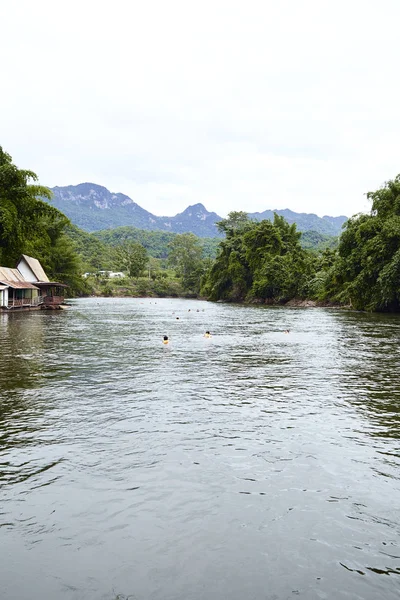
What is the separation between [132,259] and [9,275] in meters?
120

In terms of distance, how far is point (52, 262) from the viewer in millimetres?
84500

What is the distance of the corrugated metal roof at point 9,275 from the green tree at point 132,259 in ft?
373

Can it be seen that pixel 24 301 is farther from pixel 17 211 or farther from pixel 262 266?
pixel 262 266

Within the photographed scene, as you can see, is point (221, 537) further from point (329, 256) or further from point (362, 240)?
point (329, 256)

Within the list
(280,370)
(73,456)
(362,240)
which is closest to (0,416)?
(73,456)

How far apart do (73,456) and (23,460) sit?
0.86 m

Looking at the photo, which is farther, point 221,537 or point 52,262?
point 52,262

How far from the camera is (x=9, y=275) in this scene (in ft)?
169

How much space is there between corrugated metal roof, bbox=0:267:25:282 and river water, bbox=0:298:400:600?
119 ft

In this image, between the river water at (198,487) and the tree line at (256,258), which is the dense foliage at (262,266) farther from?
the river water at (198,487)

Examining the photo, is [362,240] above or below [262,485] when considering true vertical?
above

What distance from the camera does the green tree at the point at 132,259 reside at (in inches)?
6683

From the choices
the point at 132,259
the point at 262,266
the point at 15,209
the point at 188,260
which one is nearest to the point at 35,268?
the point at 15,209

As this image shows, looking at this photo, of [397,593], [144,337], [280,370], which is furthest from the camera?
[144,337]
